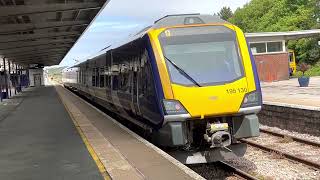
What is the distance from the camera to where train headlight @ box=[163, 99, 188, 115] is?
10125 mm

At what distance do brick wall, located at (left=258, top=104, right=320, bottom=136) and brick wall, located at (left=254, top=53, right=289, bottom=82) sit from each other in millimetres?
24423

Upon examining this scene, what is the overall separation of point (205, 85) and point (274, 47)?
1480 inches

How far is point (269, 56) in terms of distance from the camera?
44969 millimetres

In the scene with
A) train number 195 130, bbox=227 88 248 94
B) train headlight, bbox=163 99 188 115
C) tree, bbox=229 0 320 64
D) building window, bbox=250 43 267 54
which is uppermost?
tree, bbox=229 0 320 64

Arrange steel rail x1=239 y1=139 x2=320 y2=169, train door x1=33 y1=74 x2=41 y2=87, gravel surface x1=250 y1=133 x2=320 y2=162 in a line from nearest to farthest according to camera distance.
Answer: steel rail x1=239 y1=139 x2=320 y2=169, gravel surface x1=250 y1=133 x2=320 y2=162, train door x1=33 y1=74 x2=41 y2=87

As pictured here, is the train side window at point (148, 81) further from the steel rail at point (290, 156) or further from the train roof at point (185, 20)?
the steel rail at point (290, 156)

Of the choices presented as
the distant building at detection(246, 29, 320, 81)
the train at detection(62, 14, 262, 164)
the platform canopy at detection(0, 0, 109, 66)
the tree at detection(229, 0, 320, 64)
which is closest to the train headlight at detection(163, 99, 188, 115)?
the train at detection(62, 14, 262, 164)

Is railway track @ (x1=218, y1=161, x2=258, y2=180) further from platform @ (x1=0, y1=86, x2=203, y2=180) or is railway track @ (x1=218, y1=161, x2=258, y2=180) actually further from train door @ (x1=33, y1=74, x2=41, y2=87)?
train door @ (x1=33, y1=74, x2=41, y2=87)

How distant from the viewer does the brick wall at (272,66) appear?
4484 cm

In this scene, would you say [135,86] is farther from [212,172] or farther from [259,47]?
[259,47]

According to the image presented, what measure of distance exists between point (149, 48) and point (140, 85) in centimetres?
148

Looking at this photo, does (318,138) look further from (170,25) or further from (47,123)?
(47,123)

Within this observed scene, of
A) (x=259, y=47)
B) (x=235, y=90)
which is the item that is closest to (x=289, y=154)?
(x=235, y=90)

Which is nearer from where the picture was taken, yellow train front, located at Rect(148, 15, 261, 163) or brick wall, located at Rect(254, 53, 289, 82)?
yellow train front, located at Rect(148, 15, 261, 163)
